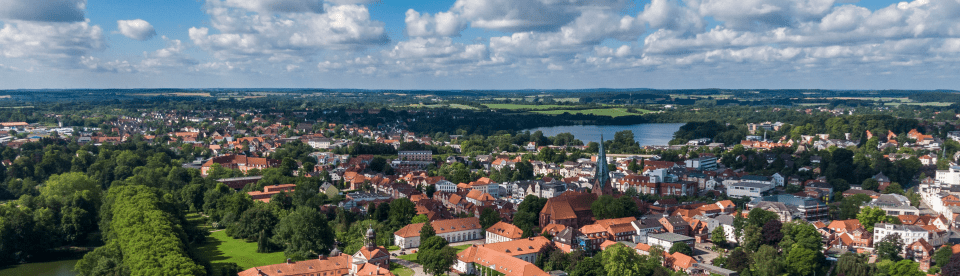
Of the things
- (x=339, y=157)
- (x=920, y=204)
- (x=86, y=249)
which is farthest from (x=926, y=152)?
(x=86, y=249)

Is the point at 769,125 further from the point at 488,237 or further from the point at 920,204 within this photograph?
the point at 488,237

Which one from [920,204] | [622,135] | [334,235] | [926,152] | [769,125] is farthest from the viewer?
[769,125]

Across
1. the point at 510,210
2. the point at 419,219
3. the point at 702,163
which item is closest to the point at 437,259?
the point at 419,219

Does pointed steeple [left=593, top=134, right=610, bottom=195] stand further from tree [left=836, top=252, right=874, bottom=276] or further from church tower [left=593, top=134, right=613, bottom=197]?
tree [left=836, top=252, right=874, bottom=276]

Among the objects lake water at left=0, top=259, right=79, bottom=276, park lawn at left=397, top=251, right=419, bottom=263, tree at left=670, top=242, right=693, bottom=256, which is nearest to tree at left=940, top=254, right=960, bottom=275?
tree at left=670, top=242, right=693, bottom=256

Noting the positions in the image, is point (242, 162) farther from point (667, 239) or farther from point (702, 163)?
point (667, 239)

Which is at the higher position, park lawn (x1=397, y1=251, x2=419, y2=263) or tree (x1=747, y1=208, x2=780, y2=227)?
tree (x1=747, y1=208, x2=780, y2=227)
